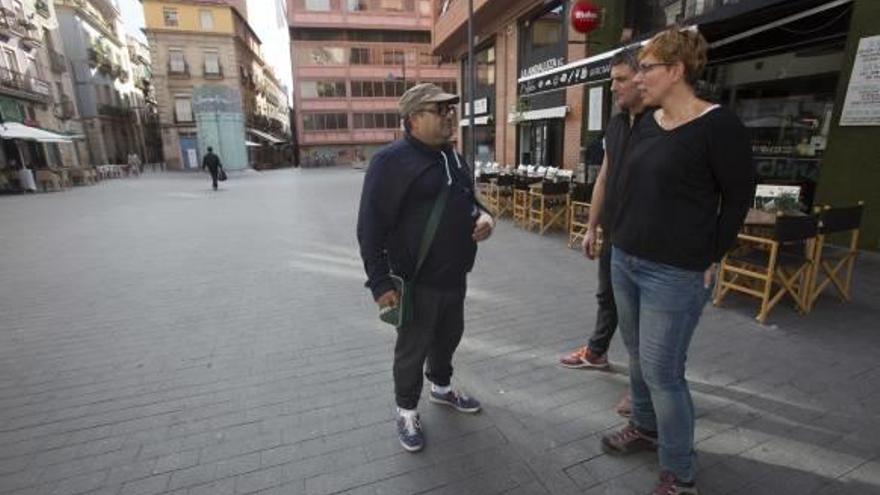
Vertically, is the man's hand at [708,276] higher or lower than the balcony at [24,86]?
lower

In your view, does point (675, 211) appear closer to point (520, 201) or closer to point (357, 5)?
point (520, 201)

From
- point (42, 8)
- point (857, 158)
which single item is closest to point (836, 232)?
A: point (857, 158)

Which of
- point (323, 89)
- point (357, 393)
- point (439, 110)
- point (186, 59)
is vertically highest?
point (186, 59)

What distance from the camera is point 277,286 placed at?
543 centimetres

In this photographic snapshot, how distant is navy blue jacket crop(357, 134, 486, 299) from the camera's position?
2250 mm

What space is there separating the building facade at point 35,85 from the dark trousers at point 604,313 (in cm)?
2669

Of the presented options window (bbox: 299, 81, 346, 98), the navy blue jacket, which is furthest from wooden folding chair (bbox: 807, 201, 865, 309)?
window (bbox: 299, 81, 346, 98)

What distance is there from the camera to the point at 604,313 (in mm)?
3186

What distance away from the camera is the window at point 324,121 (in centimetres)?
4272

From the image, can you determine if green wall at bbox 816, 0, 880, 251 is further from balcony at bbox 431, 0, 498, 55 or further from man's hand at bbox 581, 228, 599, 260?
balcony at bbox 431, 0, 498, 55

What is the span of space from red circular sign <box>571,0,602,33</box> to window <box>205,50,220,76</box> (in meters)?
37.1

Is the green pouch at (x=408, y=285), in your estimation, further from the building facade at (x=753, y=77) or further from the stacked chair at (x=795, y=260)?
the stacked chair at (x=795, y=260)

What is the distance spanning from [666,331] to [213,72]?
4391 centimetres

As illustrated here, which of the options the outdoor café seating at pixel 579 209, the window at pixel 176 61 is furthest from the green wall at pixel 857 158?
the window at pixel 176 61
